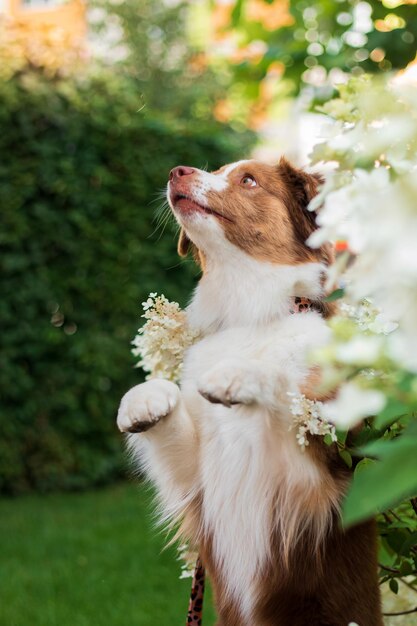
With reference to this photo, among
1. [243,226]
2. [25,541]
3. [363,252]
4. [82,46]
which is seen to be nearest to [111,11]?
[82,46]

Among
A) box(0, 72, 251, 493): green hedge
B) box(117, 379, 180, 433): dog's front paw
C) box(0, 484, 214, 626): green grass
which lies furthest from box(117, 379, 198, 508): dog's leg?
box(0, 72, 251, 493): green hedge

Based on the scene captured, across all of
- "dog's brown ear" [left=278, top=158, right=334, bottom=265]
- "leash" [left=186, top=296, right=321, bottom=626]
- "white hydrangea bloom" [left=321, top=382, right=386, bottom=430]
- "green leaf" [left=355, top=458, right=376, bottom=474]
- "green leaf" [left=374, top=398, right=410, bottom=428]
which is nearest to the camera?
"white hydrangea bloom" [left=321, top=382, right=386, bottom=430]

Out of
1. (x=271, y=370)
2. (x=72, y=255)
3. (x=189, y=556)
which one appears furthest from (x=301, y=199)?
(x=72, y=255)

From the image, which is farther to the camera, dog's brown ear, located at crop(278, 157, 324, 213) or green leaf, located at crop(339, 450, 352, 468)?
dog's brown ear, located at crop(278, 157, 324, 213)

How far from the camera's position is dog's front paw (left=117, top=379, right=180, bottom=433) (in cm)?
223

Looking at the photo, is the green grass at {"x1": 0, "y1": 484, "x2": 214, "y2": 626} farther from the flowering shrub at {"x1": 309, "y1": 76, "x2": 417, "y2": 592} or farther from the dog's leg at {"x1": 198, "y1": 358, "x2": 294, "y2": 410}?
the flowering shrub at {"x1": 309, "y1": 76, "x2": 417, "y2": 592}

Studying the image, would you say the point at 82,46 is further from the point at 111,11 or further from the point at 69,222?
the point at 111,11

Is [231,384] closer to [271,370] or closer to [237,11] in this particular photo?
[271,370]

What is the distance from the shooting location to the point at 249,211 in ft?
8.77

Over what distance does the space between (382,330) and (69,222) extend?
5.38m

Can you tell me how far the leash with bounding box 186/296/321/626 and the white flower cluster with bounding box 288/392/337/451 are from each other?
17.9 inches

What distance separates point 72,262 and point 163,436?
16.1 feet

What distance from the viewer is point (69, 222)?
7.11m

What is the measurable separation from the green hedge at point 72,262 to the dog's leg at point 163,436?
4409 mm
